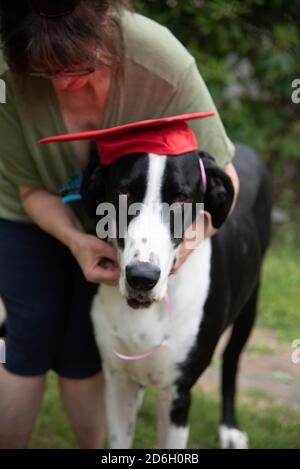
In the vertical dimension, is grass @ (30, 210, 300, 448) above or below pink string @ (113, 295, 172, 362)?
below

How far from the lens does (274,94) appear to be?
648cm

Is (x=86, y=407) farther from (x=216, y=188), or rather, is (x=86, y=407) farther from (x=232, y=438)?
(x=216, y=188)

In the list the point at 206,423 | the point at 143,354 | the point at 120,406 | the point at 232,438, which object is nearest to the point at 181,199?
the point at 143,354

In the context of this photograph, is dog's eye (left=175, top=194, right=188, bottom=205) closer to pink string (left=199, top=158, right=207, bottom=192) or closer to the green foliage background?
pink string (left=199, top=158, right=207, bottom=192)

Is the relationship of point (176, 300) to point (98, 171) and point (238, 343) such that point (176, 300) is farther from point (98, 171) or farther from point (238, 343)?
point (238, 343)

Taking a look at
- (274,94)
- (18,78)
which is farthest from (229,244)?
(274,94)

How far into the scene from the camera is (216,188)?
7.93 feet

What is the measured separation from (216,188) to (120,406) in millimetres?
874

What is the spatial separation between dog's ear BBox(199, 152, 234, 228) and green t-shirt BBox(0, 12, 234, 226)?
6.4 inches

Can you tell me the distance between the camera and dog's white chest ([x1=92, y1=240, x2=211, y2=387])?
2.48 m

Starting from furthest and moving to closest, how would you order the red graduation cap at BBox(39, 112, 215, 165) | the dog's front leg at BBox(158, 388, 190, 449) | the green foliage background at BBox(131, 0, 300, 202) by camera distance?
the green foliage background at BBox(131, 0, 300, 202), the dog's front leg at BBox(158, 388, 190, 449), the red graduation cap at BBox(39, 112, 215, 165)

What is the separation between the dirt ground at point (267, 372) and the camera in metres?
3.96

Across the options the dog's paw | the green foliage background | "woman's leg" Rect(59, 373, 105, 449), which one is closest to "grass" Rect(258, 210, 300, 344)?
the green foliage background

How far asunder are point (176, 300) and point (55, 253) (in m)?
0.52
